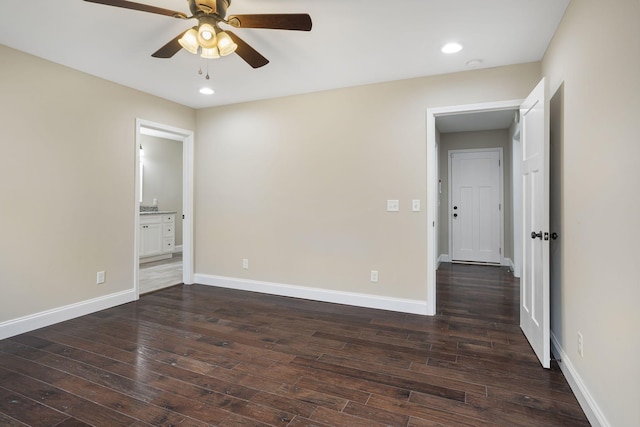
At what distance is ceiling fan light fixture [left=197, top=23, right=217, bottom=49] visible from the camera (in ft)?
6.54

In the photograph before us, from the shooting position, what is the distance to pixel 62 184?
123 inches

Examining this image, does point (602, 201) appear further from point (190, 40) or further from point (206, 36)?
point (190, 40)

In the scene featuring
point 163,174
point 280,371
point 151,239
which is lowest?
point 280,371

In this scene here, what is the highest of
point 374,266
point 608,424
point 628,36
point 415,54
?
point 415,54

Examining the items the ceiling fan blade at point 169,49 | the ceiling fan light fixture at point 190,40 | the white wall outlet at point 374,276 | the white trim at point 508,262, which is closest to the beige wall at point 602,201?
the white wall outlet at point 374,276

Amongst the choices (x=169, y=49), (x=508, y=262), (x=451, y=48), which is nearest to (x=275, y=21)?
(x=169, y=49)

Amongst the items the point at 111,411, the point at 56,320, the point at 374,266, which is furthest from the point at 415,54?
the point at 56,320

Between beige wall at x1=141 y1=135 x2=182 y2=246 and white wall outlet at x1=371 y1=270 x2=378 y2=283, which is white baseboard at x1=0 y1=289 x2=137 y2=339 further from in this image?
beige wall at x1=141 y1=135 x2=182 y2=246

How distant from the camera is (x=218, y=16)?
199 cm

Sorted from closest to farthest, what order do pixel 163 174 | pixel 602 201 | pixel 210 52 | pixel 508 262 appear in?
pixel 602 201 → pixel 210 52 → pixel 508 262 → pixel 163 174

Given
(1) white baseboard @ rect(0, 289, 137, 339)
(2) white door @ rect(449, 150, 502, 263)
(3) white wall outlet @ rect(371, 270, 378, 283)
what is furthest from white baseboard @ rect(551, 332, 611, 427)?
(1) white baseboard @ rect(0, 289, 137, 339)

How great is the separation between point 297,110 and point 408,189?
5.39 feet

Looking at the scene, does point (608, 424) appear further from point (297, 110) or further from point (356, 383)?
point (297, 110)

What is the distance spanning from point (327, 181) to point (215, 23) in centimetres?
206
